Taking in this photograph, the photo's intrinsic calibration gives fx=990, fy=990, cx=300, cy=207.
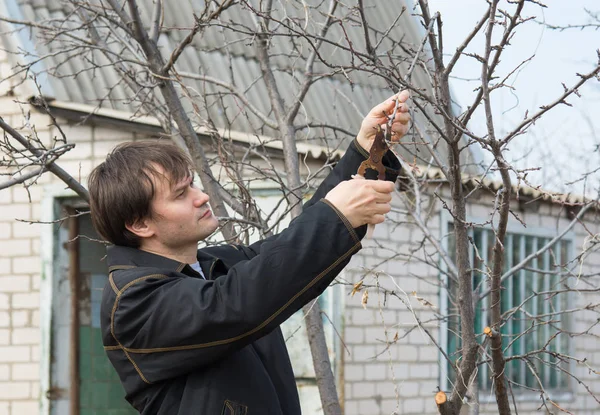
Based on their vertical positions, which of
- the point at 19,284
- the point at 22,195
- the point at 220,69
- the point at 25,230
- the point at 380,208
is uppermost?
the point at 220,69

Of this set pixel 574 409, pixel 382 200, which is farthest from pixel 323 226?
pixel 574 409

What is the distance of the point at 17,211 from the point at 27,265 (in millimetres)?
386

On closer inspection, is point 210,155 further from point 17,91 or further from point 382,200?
point 382,200

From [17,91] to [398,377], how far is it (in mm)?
3393

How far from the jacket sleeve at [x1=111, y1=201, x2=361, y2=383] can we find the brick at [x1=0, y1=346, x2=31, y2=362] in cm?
483

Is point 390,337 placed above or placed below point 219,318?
above

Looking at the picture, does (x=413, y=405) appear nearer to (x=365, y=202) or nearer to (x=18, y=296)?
(x=18, y=296)

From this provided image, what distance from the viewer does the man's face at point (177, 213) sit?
2504mm

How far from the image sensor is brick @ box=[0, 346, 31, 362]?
692cm

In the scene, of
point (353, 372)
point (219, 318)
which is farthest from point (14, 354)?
point (219, 318)

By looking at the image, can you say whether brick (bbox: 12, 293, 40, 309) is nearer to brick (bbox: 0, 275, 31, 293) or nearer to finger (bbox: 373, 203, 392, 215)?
brick (bbox: 0, 275, 31, 293)

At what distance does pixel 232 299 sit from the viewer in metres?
2.19

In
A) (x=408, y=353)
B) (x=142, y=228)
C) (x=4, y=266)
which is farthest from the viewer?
(x=408, y=353)

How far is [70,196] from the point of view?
6.75 m
